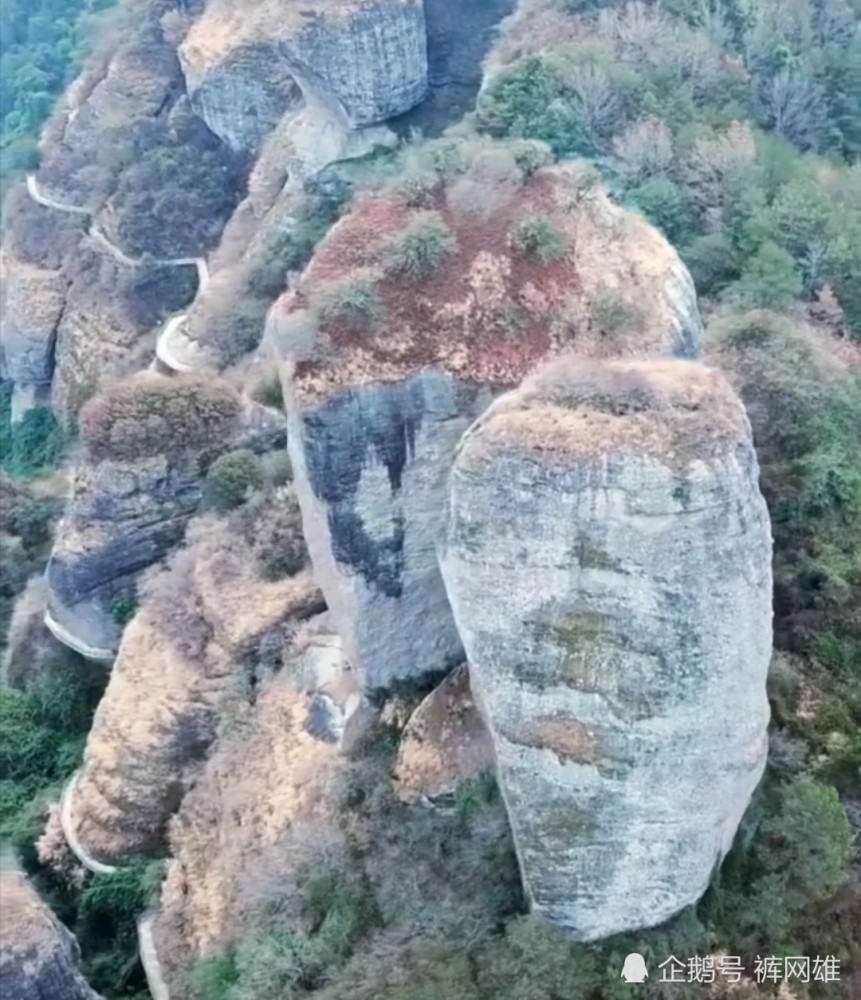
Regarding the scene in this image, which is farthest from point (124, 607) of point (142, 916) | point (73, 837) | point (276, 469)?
point (142, 916)

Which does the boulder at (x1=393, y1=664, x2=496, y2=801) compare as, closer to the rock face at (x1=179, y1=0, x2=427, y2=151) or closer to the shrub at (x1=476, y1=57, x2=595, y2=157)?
the shrub at (x1=476, y1=57, x2=595, y2=157)

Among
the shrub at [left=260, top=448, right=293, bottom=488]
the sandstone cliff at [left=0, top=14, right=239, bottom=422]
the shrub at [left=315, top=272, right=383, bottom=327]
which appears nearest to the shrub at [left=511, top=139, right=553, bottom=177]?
the shrub at [left=315, top=272, right=383, bottom=327]

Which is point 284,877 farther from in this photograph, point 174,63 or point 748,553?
point 174,63

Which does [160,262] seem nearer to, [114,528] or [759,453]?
[114,528]

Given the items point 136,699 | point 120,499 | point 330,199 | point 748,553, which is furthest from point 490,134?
point 748,553

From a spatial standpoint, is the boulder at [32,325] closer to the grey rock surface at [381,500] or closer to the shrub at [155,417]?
the shrub at [155,417]

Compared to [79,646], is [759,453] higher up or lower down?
higher up
